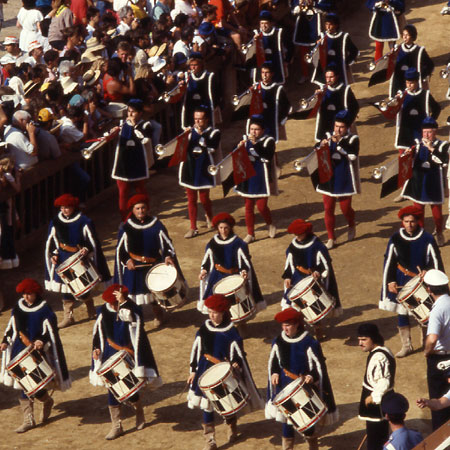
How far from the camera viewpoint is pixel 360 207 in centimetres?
1923

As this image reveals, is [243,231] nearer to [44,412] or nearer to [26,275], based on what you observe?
[26,275]

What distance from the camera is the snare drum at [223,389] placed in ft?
43.1

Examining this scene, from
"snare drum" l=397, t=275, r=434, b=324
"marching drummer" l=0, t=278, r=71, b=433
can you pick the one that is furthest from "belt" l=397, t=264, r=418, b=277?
"marching drummer" l=0, t=278, r=71, b=433

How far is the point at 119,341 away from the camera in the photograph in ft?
45.5

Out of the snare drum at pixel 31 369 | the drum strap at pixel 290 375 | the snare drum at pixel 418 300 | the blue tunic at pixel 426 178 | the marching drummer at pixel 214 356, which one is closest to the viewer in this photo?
the drum strap at pixel 290 375

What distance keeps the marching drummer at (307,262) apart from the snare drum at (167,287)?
3.86 feet

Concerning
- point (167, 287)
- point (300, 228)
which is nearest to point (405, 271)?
point (300, 228)

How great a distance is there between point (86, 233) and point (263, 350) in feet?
8.26

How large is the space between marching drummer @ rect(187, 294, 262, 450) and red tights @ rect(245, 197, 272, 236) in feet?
15.3

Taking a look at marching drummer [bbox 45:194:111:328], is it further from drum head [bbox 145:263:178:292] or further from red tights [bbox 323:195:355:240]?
red tights [bbox 323:195:355:240]

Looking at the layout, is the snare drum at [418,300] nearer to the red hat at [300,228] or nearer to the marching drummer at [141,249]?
the red hat at [300,228]

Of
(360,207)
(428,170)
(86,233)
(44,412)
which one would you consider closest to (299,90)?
(360,207)

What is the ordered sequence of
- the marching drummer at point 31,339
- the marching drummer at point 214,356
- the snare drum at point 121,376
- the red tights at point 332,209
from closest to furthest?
the marching drummer at point 214,356
the snare drum at point 121,376
the marching drummer at point 31,339
the red tights at point 332,209

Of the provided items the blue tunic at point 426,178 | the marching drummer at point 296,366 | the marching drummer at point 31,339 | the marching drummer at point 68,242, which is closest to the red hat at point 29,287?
the marching drummer at point 31,339
